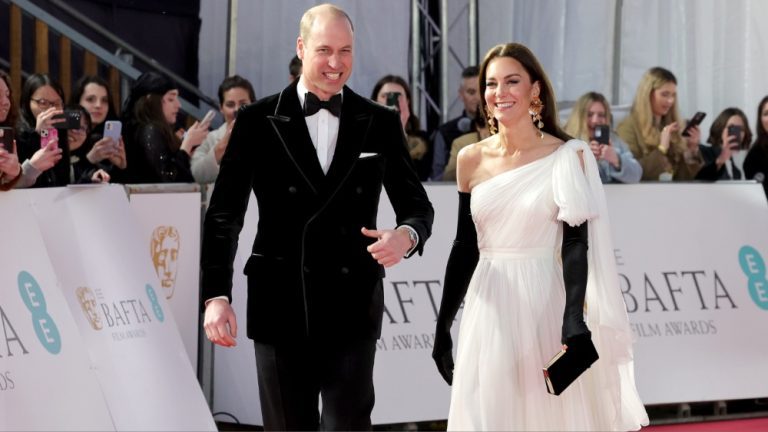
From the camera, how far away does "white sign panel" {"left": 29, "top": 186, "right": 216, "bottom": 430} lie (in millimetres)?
6832

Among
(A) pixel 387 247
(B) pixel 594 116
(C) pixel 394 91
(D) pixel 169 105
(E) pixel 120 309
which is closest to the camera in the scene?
(A) pixel 387 247

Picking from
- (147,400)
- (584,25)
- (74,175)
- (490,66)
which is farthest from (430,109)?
(490,66)

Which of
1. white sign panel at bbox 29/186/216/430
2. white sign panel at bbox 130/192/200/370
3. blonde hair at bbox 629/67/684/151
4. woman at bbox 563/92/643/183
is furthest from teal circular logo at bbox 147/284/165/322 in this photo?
blonde hair at bbox 629/67/684/151

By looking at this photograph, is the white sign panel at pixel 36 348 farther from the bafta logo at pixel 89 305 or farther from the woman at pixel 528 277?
the woman at pixel 528 277

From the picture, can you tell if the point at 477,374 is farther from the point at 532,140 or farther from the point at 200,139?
the point at 200,139

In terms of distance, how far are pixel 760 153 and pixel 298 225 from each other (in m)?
6.38

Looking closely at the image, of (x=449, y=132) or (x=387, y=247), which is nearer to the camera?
(x=387, y=247)

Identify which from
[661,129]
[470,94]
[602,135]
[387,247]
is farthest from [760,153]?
[387,247]

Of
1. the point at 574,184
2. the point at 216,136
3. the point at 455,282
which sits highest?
the point at 216,136

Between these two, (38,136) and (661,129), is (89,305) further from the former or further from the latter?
(661,129)

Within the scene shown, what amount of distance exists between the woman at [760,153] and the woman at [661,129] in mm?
381

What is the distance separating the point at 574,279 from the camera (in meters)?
4.63

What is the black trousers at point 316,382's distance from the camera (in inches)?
179

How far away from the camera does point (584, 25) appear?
1133 cm
